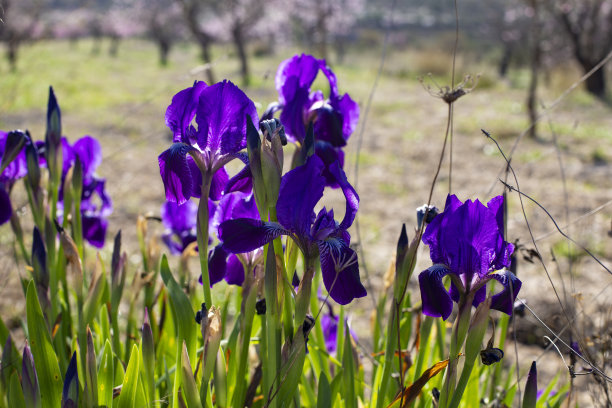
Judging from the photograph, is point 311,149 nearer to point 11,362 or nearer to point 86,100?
point 11,362

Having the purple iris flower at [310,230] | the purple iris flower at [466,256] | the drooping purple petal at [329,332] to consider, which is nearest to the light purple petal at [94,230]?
the drooping purple petal at [329,332]

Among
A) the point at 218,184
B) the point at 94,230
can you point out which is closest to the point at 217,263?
the point at 218,184

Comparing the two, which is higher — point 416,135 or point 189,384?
point 416,135

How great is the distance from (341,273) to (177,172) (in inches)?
12.2

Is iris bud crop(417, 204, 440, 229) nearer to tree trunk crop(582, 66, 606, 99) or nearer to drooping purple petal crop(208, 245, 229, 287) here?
drooping purple petal crop(208, 245, 229, 287)

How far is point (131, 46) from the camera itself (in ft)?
99.5

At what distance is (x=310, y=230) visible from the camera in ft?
2.94

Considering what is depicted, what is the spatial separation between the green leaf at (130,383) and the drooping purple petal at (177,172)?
33 cm

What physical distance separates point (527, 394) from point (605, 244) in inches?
131

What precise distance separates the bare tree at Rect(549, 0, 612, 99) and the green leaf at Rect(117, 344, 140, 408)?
1047 cm

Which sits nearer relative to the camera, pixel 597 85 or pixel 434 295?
pixel 434 295

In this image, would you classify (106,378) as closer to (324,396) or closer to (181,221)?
(324,396)

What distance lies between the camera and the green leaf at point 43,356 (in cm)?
113

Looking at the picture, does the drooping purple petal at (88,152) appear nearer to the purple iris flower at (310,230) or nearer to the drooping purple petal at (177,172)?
the drooping purple petal at (177,172)
